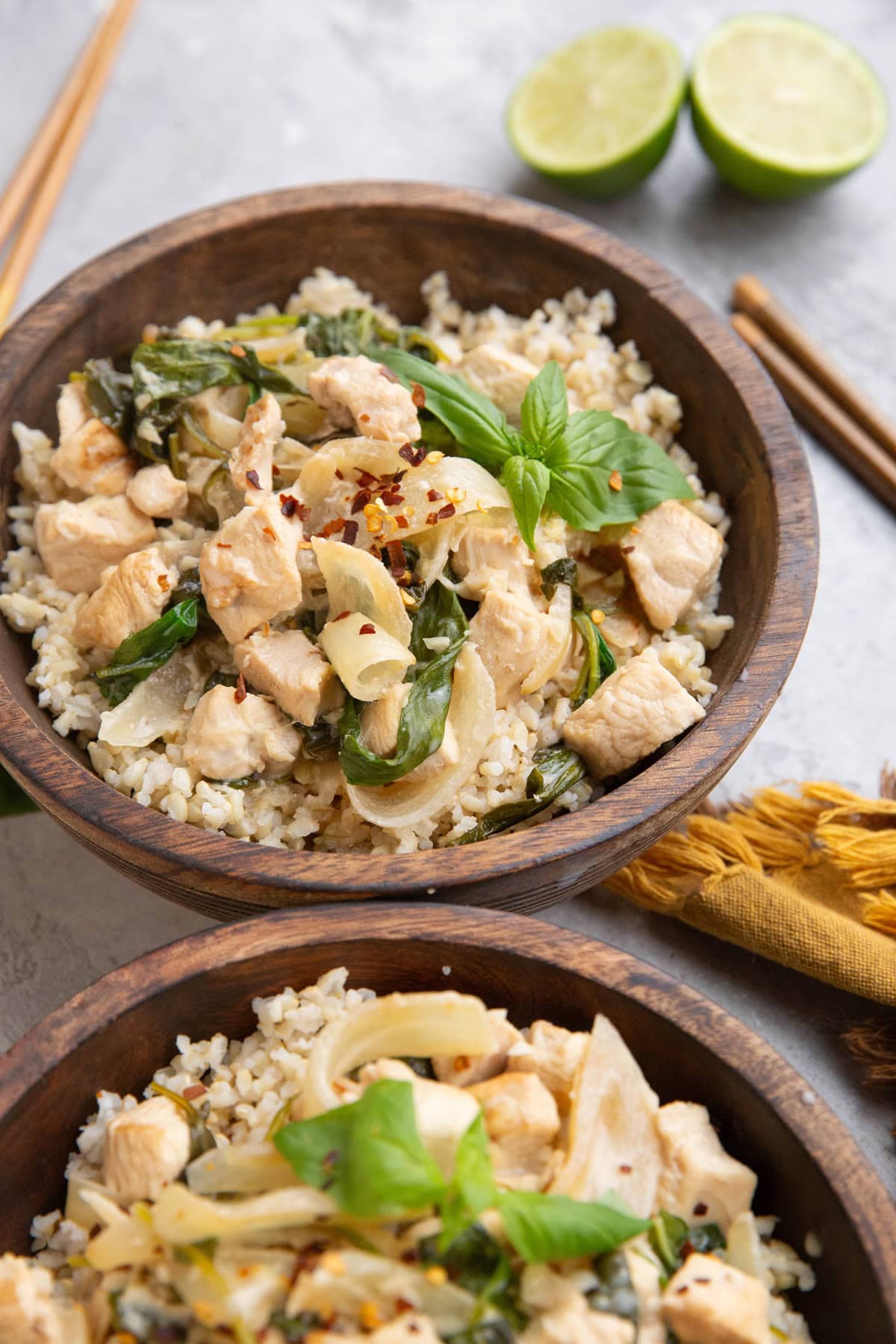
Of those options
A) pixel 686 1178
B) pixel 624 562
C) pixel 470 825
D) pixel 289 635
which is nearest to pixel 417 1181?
pixel 686 1178

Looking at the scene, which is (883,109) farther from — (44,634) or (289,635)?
(44,634)

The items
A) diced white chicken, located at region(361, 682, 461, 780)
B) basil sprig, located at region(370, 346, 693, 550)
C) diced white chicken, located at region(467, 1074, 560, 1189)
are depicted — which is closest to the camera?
diced white chicken, located at region(467, 1074, 560, 1189)

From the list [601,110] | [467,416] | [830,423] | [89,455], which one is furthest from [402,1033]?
[601,110]

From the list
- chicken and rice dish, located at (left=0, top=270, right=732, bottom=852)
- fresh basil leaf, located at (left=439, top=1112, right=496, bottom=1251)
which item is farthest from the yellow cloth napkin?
fresh basil leaf, located at (left=439, top=1112, right=496, bottom=1251)

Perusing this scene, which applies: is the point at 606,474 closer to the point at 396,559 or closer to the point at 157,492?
the point at 396,559

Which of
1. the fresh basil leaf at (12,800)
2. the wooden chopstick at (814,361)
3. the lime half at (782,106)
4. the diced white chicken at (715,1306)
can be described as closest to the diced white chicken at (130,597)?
the fresh basil leaf at (12,800)

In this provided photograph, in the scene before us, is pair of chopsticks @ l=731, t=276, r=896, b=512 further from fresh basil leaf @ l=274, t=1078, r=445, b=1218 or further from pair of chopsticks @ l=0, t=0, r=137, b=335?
fresh basil leaf @ l=274, t=1078, r=445, b=1218
